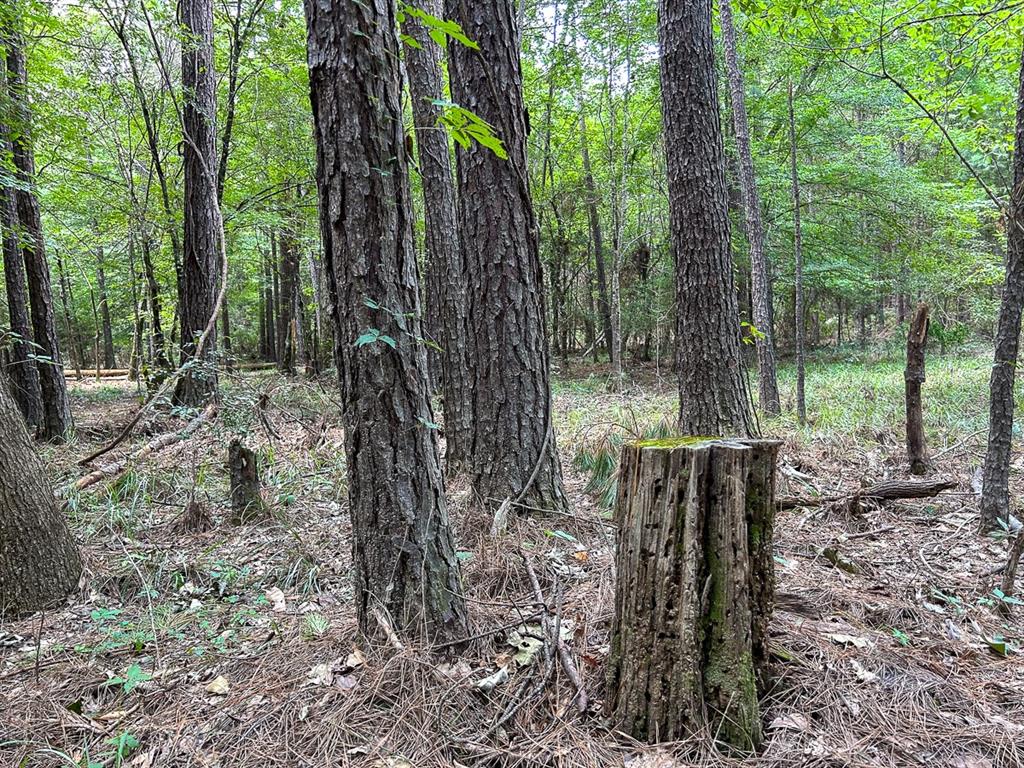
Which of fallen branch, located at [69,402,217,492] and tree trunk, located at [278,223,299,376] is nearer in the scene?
fallen branch, located at [69,402,217,492]

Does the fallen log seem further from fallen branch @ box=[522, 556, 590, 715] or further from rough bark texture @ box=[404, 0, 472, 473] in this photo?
rough bark texture @ box=[404, 0, 472, 473]

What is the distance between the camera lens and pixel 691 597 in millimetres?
1745

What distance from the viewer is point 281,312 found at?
709 inches

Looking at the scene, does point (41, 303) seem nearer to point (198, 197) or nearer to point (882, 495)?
point (198, 197)

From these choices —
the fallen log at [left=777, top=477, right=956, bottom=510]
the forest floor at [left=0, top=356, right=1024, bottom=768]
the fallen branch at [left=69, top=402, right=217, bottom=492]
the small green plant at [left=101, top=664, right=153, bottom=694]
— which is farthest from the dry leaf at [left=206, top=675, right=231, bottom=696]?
the fallen log at [left=777, top=477, right=956, bottom=510]

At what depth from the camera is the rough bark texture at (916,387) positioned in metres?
4.66

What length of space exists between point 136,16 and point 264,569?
24.4ft

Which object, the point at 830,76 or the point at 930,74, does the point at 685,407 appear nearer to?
the point at 930,74

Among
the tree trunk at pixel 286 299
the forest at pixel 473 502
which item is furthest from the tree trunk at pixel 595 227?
the tree trunk at pixel 286 299

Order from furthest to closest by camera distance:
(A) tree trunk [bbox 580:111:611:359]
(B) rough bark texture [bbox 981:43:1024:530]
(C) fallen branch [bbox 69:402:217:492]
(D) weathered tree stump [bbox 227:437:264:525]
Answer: (A) tree trunk [bbox 580:111:611:359]
(C) fallen branch [bbox 69:402:217:492]
(D) weathered tree stump [bbox 227:437:264:525]
(B) rough bark texture [bbox 981:43:1024:530]

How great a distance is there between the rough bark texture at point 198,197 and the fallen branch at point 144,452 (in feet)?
4.38

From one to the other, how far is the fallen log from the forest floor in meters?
0.08

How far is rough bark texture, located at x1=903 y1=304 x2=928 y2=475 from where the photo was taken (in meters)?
4.66

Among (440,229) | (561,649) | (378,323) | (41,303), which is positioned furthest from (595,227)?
(561,649)
